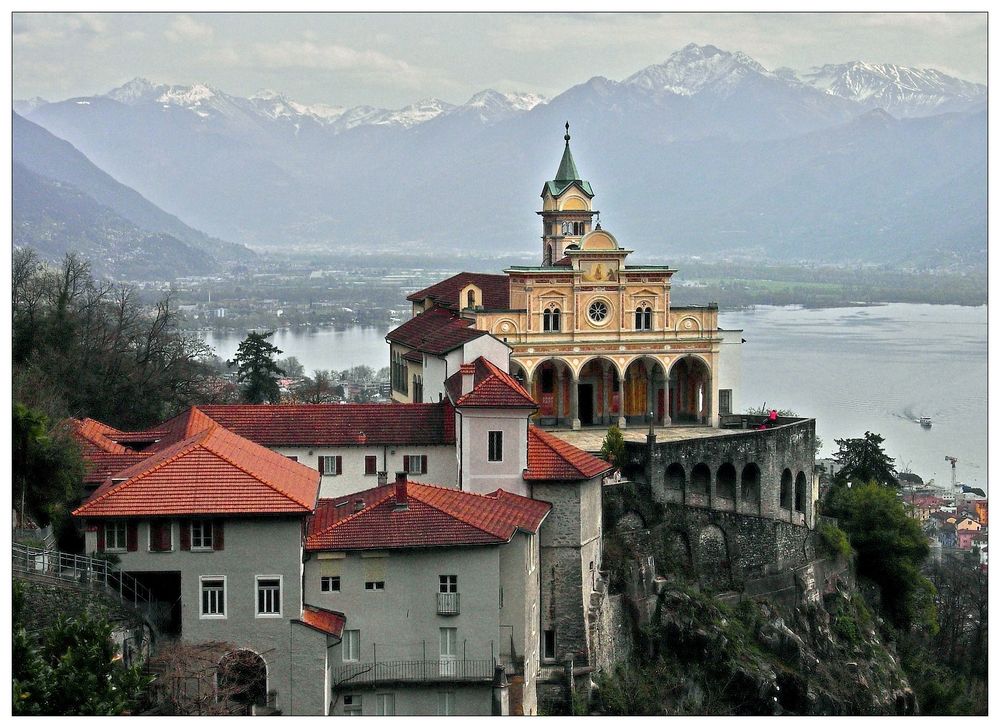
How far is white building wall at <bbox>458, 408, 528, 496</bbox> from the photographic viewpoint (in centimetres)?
3906

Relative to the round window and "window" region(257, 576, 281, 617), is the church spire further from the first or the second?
"window" region(257, 576, 281, 617)

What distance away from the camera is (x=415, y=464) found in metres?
42.1

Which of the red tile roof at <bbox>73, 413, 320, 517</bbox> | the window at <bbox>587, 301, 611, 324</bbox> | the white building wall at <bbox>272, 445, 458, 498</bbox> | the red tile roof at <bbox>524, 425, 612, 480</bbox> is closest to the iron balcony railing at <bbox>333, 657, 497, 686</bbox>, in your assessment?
the red tile roof at <bbox>73, 413, 320, 517</bbox>

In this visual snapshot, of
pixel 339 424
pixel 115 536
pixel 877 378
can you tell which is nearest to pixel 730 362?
pixel 339 424

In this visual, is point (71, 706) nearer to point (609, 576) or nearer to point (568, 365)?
point (609, 576)

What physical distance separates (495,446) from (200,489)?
9.69 m

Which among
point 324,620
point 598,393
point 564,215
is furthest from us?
point 564,215

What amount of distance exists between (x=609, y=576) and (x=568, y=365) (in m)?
15.6

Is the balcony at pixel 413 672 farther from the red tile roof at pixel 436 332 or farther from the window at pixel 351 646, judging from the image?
the red tile roof at pixel 436 332

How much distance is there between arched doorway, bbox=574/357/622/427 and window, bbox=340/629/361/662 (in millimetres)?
24250

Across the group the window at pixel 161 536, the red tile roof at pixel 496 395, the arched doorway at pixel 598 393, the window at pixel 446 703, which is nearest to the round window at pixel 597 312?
the arched doorway at pixel 598 393

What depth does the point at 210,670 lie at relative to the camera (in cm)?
3038

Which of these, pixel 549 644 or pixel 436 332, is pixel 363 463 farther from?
pixel 436 332

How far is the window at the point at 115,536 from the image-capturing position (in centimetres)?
3133
